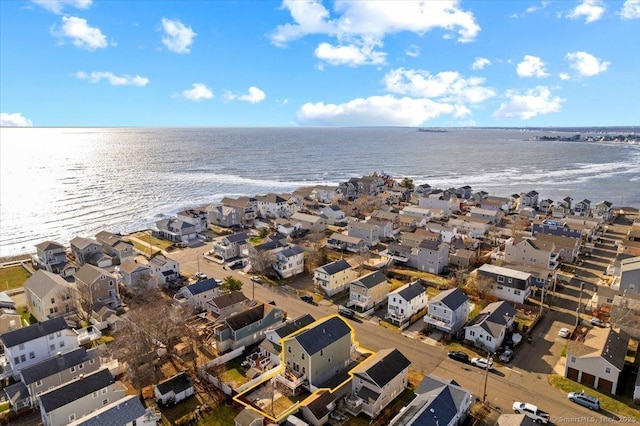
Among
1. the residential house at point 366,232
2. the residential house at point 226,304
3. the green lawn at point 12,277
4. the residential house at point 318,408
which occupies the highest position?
the residential house at point 366,232

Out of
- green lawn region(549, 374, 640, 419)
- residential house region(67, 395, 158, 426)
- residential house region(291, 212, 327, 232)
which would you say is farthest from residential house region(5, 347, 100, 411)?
residential house region(291, 212, 327, 232)

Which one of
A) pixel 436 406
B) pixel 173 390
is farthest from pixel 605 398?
pixel 173 390

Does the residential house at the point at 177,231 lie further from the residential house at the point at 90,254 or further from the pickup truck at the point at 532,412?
the pickup truck at the point at 532,412

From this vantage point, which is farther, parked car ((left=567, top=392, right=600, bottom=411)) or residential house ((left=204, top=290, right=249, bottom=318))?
residential house ((left=204, top=290, right=249, bottom=318))

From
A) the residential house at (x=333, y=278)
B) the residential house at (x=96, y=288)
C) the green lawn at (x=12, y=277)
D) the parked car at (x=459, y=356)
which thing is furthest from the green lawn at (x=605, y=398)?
the green lawn at (x=12, y=277)

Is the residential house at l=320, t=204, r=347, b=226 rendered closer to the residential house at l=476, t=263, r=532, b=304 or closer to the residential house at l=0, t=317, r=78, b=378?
the residential house at l=476, t=263, r=532, b=304

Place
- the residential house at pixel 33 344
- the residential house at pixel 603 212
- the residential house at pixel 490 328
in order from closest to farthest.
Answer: the residential house at pixel 33 344 → the residential house at pixel 490 328 → the residential house at pixel 603 212
